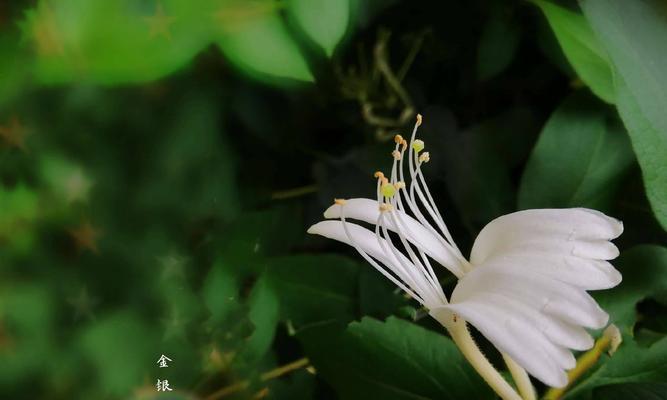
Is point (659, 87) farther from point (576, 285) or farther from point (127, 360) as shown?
point (127, 360)

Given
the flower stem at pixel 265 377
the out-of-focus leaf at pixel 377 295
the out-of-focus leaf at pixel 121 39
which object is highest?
the out-of-focus leaf at pixel 121 39

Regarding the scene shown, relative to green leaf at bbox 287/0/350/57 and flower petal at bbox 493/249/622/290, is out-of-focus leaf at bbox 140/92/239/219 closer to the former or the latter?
green leaf at bbox 287/0/350/57

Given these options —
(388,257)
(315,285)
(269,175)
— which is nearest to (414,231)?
(388,257)

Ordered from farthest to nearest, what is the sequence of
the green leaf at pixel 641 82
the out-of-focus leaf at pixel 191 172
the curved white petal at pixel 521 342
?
the out-of-focus leaf at pixel 191 172 < the green leaf at pixel 641 82 < the curved white petal at pixel 521 342

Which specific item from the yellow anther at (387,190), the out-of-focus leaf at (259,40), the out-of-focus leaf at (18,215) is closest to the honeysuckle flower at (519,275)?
the yellow anther at (387,190)

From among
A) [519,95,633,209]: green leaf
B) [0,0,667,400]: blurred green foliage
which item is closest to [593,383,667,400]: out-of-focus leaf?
[0,0,667,400]: blurred green foliage

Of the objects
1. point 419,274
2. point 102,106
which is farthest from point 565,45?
point 102,106

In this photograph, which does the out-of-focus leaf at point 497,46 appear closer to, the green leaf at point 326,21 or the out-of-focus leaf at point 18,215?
the green leaf at point 326,21

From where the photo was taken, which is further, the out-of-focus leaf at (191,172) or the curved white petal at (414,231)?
the out-of-focus leaf at (191,172)
